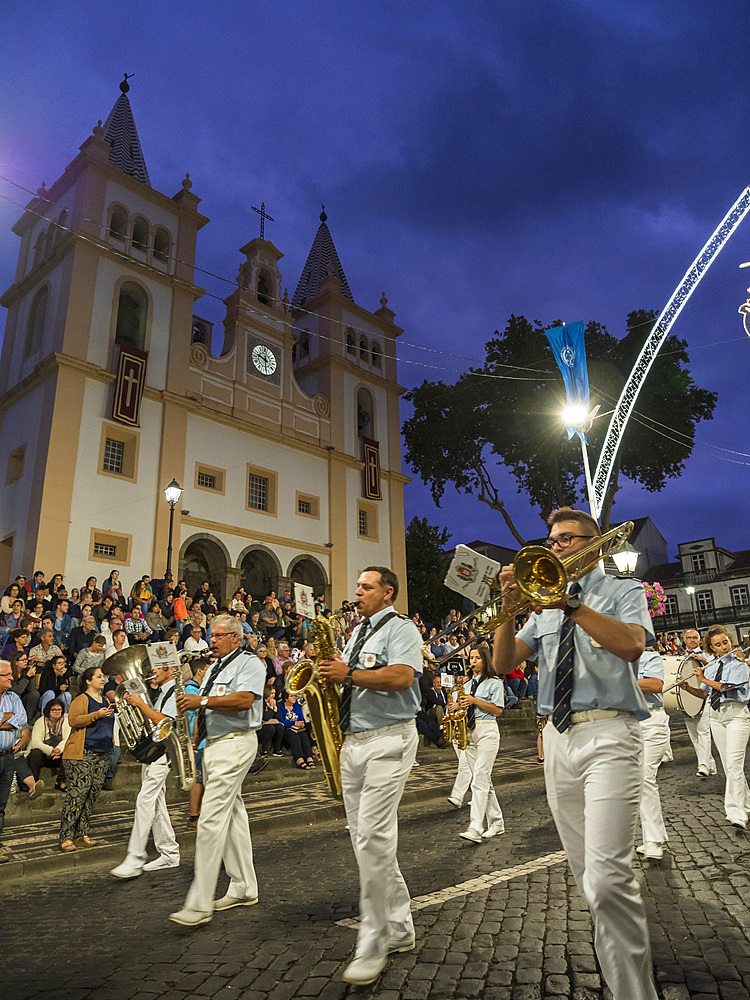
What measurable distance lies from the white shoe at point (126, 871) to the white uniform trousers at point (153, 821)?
0.04 m

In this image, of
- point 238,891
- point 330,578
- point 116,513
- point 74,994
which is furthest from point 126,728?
point 330,578

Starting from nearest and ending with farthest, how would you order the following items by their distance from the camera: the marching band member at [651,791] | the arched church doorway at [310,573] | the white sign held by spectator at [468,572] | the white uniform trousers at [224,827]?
the white uniform trousers at [224,827], the marching band member at [651,791], the white sign held by spectator at [468,572], the arched church doorway at [310,573]

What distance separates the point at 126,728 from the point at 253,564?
21650 millimetres

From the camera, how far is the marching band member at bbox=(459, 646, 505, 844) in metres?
7.63

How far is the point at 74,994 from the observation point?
3625 millimetres

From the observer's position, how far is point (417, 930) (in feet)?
14.2

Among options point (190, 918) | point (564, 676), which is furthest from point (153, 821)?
point (564, 676)

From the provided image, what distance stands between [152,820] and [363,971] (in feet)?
13.0

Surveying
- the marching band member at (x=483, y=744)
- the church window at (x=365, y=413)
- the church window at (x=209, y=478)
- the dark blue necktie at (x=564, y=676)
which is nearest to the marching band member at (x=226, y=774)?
the dark blue necktie at (x=564, y=676)

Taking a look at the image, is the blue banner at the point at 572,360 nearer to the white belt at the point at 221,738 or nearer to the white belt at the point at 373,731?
the white belt at the point at 221,738

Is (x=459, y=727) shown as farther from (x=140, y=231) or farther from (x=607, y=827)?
(x=140, y=231)

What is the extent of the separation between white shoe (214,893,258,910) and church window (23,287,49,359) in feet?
82.4

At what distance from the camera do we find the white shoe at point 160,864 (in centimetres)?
674

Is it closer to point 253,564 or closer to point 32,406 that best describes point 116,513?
point 32,406
